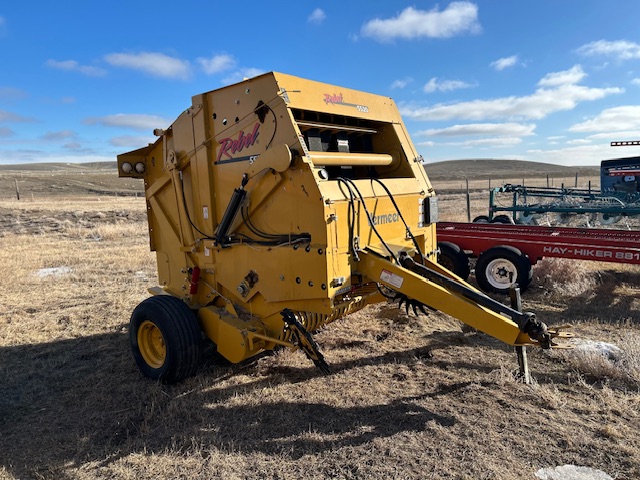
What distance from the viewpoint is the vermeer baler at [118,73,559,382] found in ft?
12.6

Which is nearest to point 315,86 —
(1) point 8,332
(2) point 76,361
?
(2) point 76,361

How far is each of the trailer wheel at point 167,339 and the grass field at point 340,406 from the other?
0.18m

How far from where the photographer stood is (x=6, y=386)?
187 inches

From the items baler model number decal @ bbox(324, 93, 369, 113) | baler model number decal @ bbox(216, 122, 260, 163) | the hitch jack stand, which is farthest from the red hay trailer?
baler model number decal @ bbox(216, 122, 260, 163)

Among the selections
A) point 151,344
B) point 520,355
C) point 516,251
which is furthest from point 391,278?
point 516,251

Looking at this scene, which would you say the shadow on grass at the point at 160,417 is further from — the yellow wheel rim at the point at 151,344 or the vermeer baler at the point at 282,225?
the vermeer baler at the point at 282,225

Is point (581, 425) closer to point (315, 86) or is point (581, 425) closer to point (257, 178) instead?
point (257, 178)

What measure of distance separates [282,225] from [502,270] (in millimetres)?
4841

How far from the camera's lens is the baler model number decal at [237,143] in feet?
13.8

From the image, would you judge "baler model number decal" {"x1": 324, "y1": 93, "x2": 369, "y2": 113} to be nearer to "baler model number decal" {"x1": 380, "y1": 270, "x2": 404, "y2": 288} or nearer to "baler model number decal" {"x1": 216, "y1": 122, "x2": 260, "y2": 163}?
"baler model number decal" {"x1": 216, "y1": 122, "x2": 260, "y2": 163}

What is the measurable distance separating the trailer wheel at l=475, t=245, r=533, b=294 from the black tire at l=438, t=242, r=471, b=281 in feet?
0.94

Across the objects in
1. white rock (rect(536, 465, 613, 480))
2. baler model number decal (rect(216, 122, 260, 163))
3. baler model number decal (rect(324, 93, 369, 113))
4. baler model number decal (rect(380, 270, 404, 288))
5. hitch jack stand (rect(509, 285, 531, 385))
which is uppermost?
baler model number decal (rect(324, 93, 369, 113))

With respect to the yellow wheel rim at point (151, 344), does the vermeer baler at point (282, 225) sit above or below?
above

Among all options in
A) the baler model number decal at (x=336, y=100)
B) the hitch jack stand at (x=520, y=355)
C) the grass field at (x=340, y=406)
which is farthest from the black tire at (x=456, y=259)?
the baler model number decal at (x=336, y=100)
